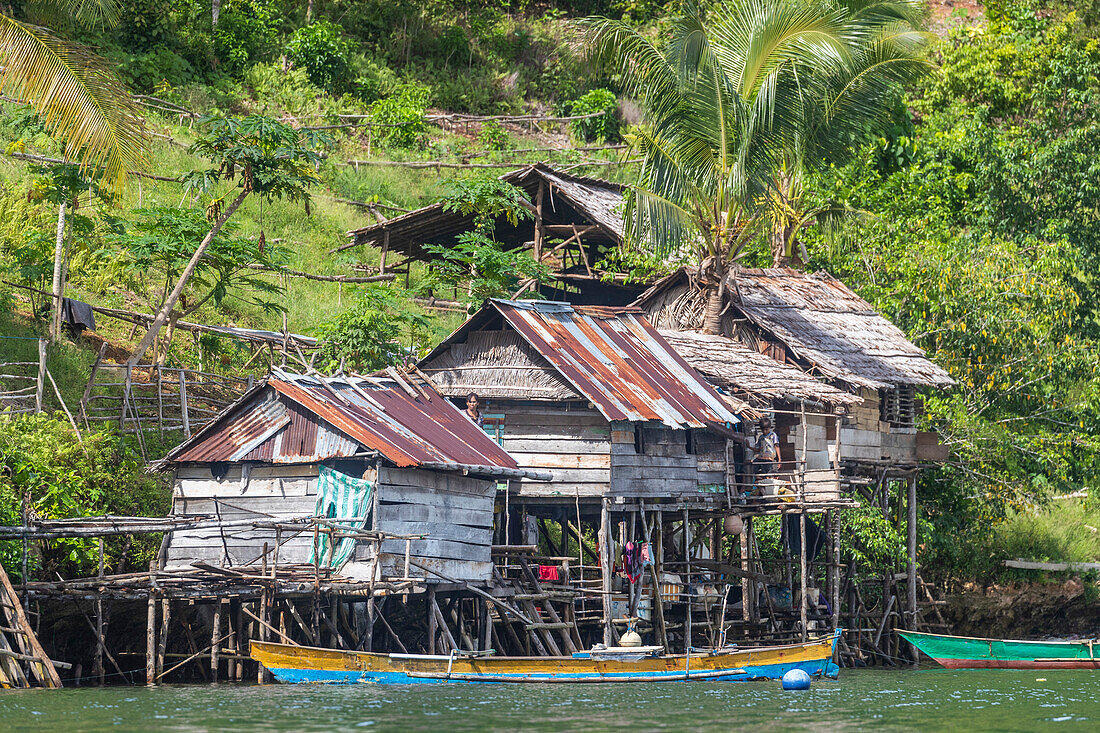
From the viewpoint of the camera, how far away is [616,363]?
24547mm

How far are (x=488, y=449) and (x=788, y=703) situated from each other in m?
6.39

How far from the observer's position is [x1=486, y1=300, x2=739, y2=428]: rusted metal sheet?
2298 cm

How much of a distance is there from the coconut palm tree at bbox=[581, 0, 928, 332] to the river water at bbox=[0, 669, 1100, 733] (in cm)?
960

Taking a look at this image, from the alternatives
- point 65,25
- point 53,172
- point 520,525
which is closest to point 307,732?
point 520,525

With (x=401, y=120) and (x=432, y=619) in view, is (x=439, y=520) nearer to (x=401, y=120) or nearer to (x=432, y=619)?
(x=432, y=619)

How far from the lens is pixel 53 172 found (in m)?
24.1

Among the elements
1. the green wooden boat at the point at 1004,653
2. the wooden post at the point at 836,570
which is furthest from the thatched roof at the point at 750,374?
the green wooden boat at the point at 1004,653

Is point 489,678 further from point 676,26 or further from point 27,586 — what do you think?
point 676,26

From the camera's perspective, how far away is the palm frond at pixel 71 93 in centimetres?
1978

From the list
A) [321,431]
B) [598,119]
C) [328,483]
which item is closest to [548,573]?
[328,483]

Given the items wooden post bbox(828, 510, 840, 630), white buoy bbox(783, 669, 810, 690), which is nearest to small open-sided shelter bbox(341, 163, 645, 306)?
wooden post bbox(828, 510, 840, 630)

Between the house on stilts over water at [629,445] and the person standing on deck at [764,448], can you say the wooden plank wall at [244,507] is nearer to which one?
the house on stilts over water at [629,445]

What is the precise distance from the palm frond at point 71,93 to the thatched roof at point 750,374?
11.2 m

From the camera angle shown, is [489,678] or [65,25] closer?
[489,678]
